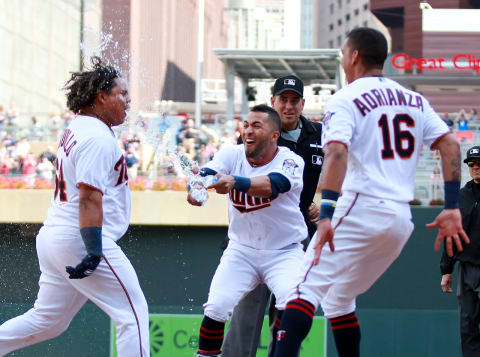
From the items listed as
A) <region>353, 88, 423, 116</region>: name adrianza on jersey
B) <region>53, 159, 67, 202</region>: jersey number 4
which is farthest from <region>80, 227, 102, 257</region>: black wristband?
<region>353, 88, 423, 116</region>: name adrianza on jersey

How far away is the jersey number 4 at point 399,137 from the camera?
4.34 meters

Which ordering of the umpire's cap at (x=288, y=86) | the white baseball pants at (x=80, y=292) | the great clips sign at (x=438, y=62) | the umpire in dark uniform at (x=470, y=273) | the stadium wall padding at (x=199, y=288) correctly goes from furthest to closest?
the great clips sign at (x=438, y=62)
the stadium wall padding at (x=199, y=288)
the umpire in dark uniform at (x=470, y=273)
the umpire's cap at (x=288, y=86)
the white baseball pants at (x=80, y=292)

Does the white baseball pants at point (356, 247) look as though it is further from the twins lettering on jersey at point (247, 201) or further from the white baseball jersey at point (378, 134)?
the twins lettering on jersey at point (247, 201)

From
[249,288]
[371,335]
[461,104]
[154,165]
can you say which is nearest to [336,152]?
[249,288]

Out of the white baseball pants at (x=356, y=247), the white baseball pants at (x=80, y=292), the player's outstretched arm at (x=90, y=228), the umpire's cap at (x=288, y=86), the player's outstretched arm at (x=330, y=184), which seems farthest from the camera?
the umpire's cap at (x=288, y=86)

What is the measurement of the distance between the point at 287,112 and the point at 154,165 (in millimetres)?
5871

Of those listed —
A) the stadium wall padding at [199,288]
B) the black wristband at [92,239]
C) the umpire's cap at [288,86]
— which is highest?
the umpire's cap at [288,86]

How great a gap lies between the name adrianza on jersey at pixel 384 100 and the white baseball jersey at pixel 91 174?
5.27 ft

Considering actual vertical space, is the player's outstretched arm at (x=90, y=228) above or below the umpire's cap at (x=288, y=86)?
below

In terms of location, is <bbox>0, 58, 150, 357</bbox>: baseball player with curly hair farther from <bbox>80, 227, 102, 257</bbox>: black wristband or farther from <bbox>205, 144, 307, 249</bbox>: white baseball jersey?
<bbox>205, 144, 307, 249</bbox>: white baseball jersey

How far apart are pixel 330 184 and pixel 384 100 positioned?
601mm

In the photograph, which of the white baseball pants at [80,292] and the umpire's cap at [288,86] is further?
the umpire's cap at [288,86]

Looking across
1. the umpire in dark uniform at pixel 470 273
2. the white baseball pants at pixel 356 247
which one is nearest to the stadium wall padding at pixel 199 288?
the umpire in dark uniform at pixel 470 273

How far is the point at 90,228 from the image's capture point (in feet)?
15.4
